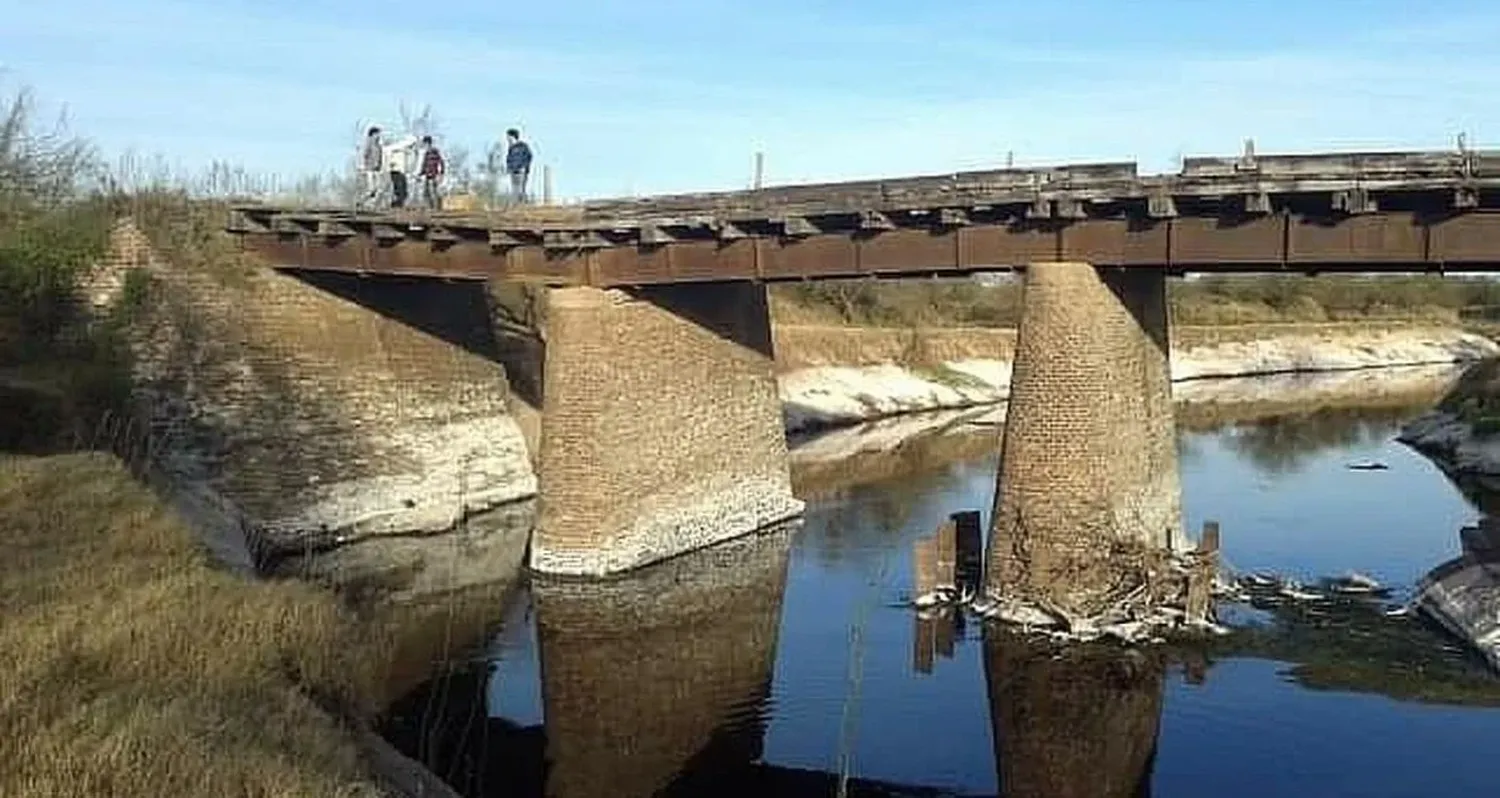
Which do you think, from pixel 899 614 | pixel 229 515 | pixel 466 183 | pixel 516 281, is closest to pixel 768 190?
pixel 516 281

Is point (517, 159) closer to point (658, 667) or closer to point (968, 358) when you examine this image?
point (658, 667)

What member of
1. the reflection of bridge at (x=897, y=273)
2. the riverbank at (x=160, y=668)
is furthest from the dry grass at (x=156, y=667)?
the reflection of bridge at (x=897, y=273)

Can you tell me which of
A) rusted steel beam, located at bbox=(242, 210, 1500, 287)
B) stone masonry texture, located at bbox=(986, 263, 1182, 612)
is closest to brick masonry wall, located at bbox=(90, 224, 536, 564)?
rusted steel beam, located at bbox=(242, 210, 1500, 287)

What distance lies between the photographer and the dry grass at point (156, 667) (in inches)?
280

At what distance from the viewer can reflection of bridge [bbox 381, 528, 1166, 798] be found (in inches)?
Result: 647

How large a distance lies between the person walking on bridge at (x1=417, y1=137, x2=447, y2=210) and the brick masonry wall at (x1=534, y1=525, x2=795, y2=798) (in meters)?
11.0

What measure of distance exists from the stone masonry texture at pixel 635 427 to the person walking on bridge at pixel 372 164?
7214mm

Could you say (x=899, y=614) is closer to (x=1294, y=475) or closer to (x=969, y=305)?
(x=1294, y=475)

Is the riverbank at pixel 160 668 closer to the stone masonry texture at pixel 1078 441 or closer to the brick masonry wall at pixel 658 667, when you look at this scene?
the brick masonry wall at pixel 658 667

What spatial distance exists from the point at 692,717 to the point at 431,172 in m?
17.6

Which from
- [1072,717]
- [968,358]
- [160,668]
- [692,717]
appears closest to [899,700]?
[1072,717]

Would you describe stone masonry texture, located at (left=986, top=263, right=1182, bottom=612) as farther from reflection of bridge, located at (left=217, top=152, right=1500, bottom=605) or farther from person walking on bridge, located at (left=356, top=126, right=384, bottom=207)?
person walking on bridge, located at (left=356, top=126, right=384, bottom=207)

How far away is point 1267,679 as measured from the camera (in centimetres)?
1920

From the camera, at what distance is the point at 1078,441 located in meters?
21.4
